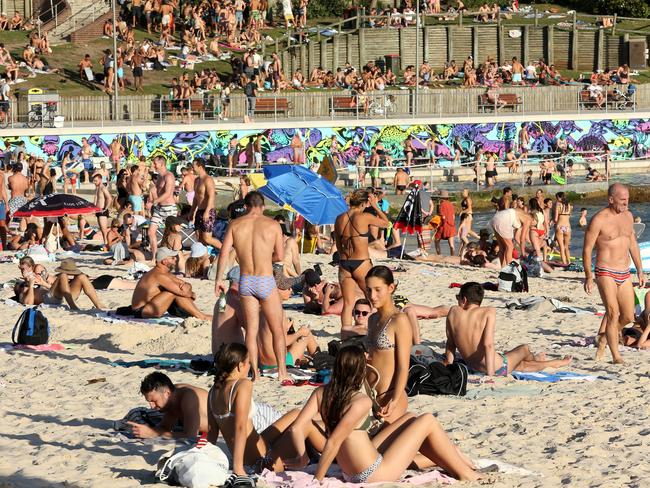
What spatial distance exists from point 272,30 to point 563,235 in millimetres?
24033

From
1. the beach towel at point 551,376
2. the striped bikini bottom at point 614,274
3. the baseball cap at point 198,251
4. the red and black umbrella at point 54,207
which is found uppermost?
the red and black umbrella at point 54,207

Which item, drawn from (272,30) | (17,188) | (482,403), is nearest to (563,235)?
(17,188)

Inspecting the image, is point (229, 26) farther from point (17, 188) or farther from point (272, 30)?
point (17, 188)

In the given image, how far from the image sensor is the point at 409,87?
39812 millimetres

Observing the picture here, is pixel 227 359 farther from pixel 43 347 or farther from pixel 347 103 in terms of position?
pixel 347 103

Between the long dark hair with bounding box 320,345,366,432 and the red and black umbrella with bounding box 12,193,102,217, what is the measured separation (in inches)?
474

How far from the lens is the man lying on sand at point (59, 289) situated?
561 inches

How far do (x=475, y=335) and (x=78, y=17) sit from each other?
1177 inches

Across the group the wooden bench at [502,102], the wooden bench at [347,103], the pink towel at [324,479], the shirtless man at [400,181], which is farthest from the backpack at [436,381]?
the wooden bench at [502,102]

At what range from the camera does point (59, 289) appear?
14.4 meters

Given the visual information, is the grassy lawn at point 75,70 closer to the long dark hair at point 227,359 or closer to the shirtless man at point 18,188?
the shirtless man at point 18,188

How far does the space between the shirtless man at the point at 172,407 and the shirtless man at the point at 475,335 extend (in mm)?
2738

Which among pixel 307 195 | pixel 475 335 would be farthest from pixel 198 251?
pixel 475 335

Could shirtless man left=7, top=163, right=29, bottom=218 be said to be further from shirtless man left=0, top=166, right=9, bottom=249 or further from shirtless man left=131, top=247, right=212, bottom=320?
shirtless man left=131, top=247, right=212, bottom=320
